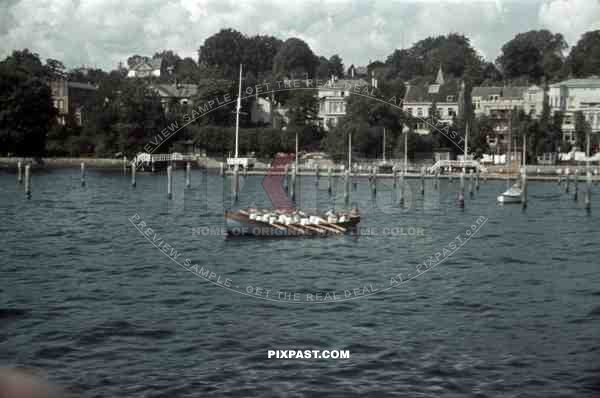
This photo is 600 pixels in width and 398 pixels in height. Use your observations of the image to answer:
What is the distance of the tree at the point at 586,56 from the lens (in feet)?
385

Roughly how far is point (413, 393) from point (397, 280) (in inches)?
461

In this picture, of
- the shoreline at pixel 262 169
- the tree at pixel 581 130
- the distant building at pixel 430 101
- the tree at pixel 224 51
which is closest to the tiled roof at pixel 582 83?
the tree at pixel 581 130

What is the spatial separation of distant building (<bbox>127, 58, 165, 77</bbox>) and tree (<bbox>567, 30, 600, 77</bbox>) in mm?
64503

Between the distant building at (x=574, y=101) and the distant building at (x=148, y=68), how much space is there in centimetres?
5913

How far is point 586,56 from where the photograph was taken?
Answer: 120625 mm

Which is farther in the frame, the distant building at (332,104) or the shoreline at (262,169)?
the distant building at (332,104)

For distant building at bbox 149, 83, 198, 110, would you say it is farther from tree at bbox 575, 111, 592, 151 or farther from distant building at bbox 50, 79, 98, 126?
tree at bbox 575, 111, 592, 151

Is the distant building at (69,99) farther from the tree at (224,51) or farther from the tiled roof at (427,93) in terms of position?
the tiled roof at (427,93)

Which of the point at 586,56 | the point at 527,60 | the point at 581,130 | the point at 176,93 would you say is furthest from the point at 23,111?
the point at 586,56

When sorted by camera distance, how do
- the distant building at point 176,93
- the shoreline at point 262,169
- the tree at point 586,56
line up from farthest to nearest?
1. the tree at point 586,56
2. the distant building at point 176,93
3. the shoreline at point 262,169

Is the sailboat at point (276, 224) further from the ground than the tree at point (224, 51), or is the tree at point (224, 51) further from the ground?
the tree at point (224, 51)

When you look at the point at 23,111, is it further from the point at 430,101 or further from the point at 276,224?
the point at 276,224

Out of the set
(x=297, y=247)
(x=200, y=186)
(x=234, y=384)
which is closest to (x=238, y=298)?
(x=234, y=384)

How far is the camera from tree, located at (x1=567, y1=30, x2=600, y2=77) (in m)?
117
